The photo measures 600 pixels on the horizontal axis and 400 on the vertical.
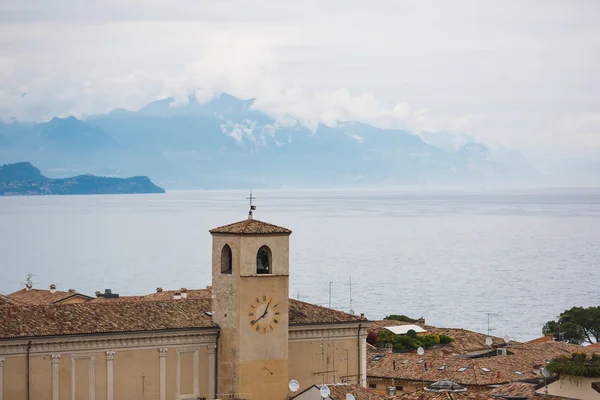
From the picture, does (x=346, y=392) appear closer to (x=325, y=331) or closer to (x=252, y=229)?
(x=325, y=331)

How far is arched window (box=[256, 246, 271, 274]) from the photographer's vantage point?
3209 centimetres

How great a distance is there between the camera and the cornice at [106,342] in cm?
2936

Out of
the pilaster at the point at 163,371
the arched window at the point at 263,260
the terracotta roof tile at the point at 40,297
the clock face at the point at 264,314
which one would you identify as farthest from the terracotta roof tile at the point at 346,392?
the terracotta roof tile at the point at 40,297

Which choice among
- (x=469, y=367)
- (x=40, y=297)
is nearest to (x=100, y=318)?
(x=469, y=367)

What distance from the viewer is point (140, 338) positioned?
102ft

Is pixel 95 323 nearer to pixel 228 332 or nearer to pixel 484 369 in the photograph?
pixel 228 332

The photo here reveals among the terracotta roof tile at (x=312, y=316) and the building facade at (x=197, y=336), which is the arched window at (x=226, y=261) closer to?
the building facade at (x=197, y=336)

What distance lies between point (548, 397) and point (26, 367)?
35.6ft

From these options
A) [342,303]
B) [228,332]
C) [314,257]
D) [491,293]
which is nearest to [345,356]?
[228,332]

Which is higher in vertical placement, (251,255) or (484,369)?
(251,255)

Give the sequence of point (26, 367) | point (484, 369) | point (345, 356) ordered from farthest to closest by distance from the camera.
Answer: point (484, 369) → point (345, 356) → point (26, 367)

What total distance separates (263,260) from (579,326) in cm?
3307

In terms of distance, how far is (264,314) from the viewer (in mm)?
31969

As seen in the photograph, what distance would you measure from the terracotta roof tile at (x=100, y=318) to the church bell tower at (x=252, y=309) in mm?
840
